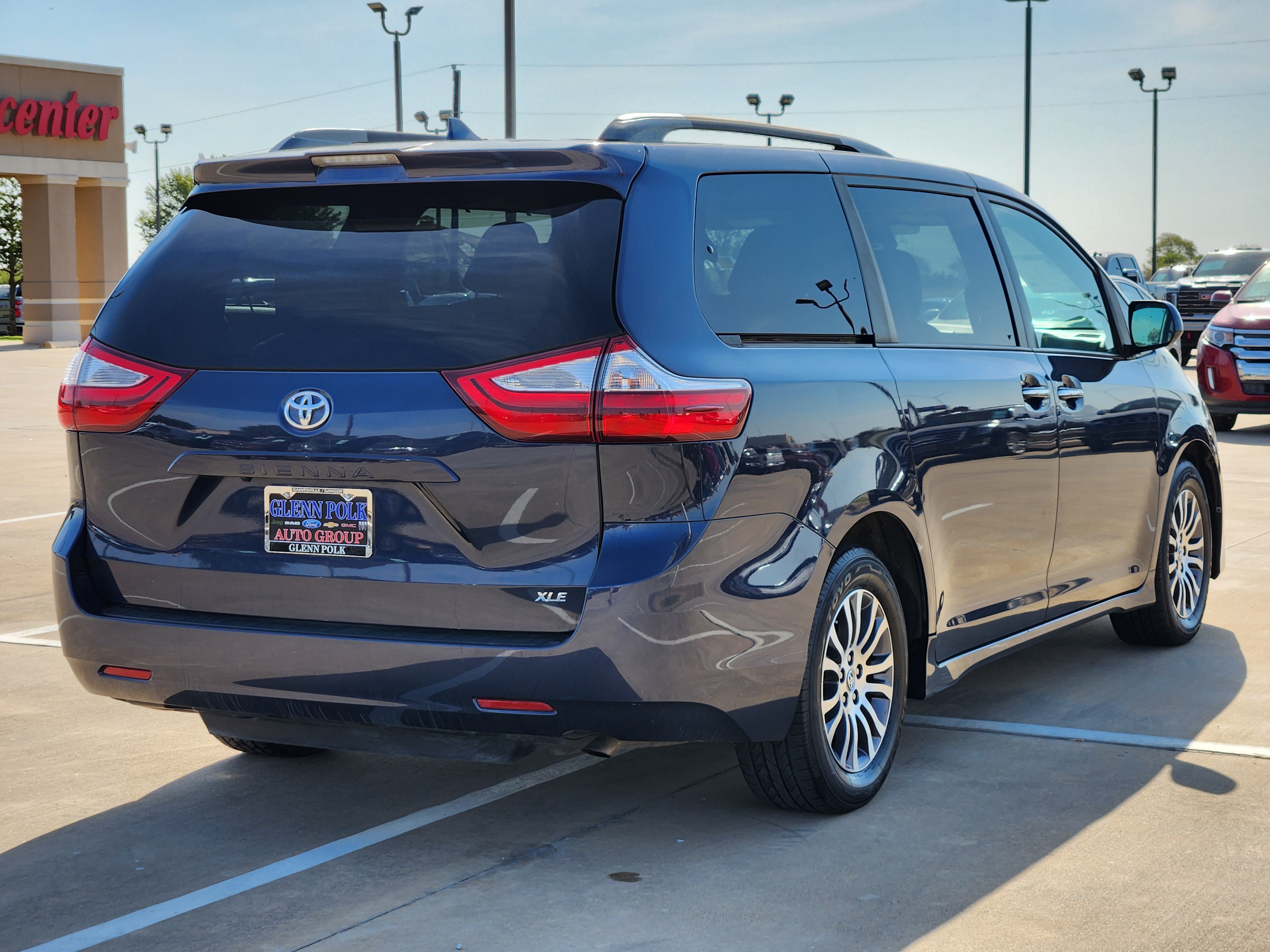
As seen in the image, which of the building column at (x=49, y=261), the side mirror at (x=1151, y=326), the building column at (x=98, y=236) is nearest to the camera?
the side mirror at (x=1151, y=326)

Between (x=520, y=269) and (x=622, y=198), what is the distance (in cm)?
33

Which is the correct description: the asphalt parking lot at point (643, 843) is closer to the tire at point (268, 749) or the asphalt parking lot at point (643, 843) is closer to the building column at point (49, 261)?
the tire at point (268, 749)

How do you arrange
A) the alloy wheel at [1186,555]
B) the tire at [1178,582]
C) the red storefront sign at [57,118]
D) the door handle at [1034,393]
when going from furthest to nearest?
the red storefront sign at [57,118]
the alloy wheel at [1186,555]
the tire at [1178,582]
the door handle at [1034,393]

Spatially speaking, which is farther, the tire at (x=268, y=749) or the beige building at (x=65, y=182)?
the beige building at (x=65, y=182)

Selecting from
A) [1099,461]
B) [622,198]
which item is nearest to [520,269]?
[622,198]

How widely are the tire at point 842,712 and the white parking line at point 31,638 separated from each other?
359 centimetres

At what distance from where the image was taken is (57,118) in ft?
135

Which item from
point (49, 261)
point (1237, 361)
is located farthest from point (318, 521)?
point (49, 261)

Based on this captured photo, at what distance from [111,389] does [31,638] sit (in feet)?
10.3

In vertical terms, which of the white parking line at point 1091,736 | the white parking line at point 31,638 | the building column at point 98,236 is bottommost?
the white parking line at point 1091,736

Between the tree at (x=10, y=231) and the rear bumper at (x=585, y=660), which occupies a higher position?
the tree at (x=10, y=231)

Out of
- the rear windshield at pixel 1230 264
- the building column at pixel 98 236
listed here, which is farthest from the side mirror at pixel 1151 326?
the building column at pixel 98 236

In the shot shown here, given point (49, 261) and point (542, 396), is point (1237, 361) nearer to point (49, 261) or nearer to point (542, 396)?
point (542, 396)

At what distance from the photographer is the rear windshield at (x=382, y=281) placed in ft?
12.4
